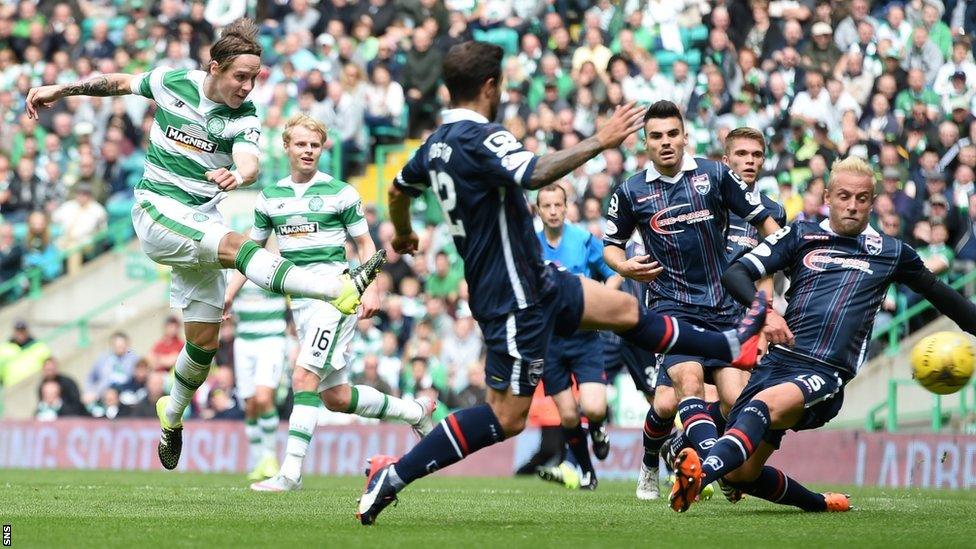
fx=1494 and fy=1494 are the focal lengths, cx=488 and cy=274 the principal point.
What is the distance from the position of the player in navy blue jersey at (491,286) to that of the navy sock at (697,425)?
4.54ft

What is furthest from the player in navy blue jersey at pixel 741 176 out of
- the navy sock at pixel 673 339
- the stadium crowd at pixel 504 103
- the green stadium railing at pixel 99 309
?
the green stadium railing at pixel 99 309

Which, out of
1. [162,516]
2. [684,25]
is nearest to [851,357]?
[162,516]

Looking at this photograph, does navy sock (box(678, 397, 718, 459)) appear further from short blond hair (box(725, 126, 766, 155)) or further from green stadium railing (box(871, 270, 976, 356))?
green stadium railing (box(871, 270, 976, 356))

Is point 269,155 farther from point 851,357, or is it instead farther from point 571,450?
point 851,357

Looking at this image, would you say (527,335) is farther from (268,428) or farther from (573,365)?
(268,428)

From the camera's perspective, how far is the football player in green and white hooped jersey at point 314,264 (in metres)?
11.2

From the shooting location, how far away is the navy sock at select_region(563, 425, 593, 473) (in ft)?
41.3

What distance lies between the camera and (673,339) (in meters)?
7.90

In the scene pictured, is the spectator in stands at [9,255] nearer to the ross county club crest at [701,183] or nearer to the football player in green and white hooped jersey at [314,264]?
the football player in green and white hooped jersey at [314,264]

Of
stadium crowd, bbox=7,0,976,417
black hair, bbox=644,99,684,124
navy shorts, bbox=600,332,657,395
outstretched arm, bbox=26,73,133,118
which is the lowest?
navy shorts, bbox=600,332,657,395

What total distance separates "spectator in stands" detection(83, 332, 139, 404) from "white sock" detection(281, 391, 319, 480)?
865 centimetres

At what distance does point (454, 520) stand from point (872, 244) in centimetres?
287

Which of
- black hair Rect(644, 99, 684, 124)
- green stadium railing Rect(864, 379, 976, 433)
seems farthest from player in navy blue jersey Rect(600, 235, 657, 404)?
green stadium railing Rect(864, 379, 976, 433)

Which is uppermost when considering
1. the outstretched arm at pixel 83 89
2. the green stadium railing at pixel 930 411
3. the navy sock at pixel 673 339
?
the outstretched arm at pixel 83 89
